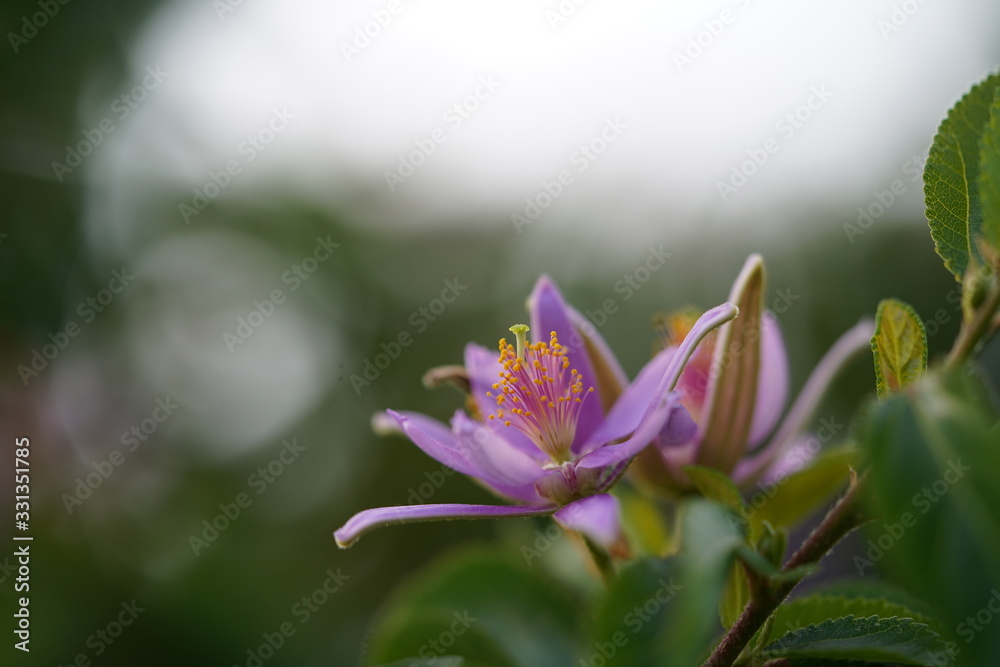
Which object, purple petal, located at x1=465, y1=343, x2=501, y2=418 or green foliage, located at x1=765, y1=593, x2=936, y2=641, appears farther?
purple petal, located at x1=465, y1=343, x2=501, y2=418

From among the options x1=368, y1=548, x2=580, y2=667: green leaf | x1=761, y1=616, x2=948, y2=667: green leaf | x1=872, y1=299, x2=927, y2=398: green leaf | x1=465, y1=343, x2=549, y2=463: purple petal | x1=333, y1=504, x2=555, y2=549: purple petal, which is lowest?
x1=368, y1=548, x2=580, y2=667: green leaf

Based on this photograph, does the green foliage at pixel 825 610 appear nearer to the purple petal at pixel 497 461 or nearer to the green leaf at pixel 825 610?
the green leaf at pixel 825 610

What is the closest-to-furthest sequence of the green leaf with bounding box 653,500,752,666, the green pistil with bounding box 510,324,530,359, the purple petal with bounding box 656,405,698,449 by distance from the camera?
the green leaf with bounding box 653,500,752,666 → the purple petal with bounding box 656,405,698,449 → the green pistil with bounding box 510,324,530,359

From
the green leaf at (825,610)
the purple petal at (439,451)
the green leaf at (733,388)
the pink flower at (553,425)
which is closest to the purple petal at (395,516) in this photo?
the pink flower at (553,425)

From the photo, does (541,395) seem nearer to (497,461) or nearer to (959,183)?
(497,461)

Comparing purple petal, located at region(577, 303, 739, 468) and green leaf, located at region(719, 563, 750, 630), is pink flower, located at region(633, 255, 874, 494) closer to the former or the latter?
purple petal, located at region(577, 303, 739, 468)

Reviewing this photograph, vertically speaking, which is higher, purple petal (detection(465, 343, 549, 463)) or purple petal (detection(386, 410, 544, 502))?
purple petal (detection(465, 343, 549, 463))

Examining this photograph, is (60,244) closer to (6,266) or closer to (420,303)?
(6,266)

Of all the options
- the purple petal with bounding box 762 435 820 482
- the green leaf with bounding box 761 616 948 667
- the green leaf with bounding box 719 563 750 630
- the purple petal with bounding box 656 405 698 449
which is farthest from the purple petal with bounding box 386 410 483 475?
the purple petal with bounding box 762 435 820 482
